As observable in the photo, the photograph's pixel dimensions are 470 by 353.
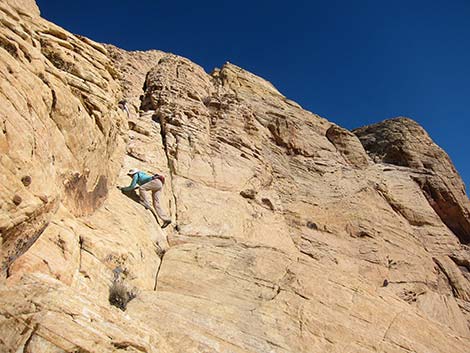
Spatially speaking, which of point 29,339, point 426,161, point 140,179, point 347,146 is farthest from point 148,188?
point 426,161

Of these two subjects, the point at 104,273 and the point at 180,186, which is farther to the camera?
the point at 180,186

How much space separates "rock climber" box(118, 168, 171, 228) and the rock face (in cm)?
44

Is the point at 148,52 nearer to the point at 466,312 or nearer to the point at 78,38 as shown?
the point at 78,38

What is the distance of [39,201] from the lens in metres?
6.68

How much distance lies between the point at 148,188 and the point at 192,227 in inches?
83.8

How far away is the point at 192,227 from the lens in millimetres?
13977

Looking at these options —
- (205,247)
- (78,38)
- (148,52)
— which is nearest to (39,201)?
(205,247)

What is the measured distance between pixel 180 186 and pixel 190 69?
13.8 meters

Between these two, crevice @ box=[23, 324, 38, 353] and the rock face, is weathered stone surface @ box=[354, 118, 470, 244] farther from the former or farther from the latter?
crevice @ box=[23, 324, 38, 353]

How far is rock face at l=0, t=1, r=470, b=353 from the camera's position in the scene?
6.39 m

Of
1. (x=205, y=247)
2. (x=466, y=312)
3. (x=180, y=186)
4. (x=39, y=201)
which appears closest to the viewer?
(x=39, y=201)

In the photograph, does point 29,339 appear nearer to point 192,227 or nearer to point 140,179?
point 140,179

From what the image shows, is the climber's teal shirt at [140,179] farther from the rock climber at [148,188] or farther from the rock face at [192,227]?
the rock face at [192,227]

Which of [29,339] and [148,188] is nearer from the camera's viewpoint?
[29,339]
